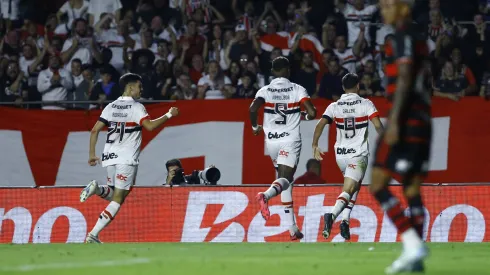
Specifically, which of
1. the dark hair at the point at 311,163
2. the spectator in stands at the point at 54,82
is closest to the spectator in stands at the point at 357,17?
the dark hair at the point at 311,163

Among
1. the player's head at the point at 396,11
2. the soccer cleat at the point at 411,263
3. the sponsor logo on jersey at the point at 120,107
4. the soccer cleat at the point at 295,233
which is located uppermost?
the player's head at the point at 396,11

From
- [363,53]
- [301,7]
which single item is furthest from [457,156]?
[301,7]

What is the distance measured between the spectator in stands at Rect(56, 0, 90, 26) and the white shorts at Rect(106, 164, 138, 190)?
339 inches

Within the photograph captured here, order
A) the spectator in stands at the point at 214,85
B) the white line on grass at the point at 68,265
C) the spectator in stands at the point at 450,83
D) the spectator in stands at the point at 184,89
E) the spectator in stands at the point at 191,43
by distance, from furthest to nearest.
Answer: the spectator in stands at the point at 191,43 → the spectator in stands at the point at 184,89 → the spectator in stands at the point at 214,85 → the spectator in stands at the point at 450,83 → the white line on grass at the point at 68,265

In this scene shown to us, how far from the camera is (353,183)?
14.7 meters

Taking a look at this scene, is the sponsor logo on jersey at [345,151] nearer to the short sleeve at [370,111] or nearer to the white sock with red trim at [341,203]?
the short sleeve at [370,111]

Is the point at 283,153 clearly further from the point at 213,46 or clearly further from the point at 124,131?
the point at 213,46

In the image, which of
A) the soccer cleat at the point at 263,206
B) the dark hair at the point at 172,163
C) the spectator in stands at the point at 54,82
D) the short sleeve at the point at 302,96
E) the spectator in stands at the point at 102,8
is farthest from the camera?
the spectator in stands at the point at 102,8

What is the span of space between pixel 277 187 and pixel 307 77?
6.11m

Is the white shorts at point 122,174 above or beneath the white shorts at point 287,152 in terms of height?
beneath

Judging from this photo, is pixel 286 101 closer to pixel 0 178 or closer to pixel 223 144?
pixel 223 144

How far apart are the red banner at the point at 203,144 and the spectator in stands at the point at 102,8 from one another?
A: 155 inches

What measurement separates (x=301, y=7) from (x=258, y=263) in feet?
44.9

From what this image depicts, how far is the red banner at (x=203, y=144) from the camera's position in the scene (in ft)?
60.4
